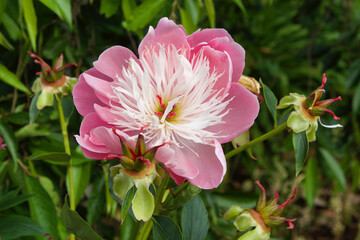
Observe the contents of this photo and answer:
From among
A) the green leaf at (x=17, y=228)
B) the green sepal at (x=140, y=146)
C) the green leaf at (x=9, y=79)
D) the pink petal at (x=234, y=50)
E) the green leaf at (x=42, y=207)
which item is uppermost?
the pink petal at (x=234, y=50)

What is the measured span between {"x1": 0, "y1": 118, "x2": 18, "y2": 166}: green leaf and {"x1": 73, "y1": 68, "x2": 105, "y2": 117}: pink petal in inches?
11.6

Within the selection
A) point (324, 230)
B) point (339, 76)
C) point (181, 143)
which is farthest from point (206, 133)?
point (324, 230)

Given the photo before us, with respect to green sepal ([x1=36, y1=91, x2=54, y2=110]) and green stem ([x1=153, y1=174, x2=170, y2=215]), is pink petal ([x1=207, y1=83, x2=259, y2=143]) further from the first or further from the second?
green sepal ([x1=36, y1=91, x2=54, y2=110])

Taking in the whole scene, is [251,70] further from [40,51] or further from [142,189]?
[142,189]

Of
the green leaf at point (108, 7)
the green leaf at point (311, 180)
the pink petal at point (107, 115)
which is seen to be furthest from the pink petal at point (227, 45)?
the green leaf at point (311, 180)

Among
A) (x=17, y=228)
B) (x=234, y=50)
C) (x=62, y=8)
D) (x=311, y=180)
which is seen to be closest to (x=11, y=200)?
(x=17, y=228)

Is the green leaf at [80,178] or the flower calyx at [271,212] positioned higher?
the flower calyx at [271,212]

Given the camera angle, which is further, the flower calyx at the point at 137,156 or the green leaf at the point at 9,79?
the green leaf at the point at 9,79

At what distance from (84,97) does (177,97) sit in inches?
3.5

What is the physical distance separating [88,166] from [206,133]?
36 cm

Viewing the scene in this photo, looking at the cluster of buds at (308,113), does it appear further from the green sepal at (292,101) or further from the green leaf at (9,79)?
the green leaf at (9,79)

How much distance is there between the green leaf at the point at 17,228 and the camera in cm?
56

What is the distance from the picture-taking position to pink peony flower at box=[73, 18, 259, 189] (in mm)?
377

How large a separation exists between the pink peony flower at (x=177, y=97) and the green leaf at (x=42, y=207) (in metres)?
0.32
